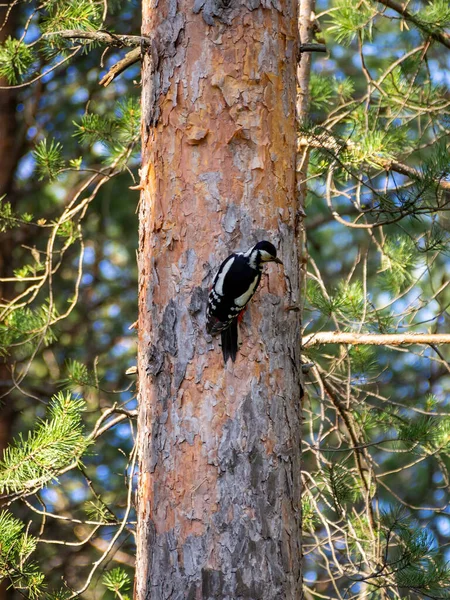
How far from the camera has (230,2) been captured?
2.50 meters

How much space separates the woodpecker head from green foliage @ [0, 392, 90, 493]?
943mm

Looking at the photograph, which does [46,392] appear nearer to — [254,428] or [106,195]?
[106,195]

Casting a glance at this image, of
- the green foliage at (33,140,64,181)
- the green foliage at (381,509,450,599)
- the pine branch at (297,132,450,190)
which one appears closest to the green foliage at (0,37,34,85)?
the green foliage at (33,140,64,181)

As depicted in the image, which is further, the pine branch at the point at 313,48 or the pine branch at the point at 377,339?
the pine branch at the point at 377,339

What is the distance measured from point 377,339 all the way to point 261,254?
3.04 ft

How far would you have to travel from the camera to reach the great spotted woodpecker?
2.22 meters

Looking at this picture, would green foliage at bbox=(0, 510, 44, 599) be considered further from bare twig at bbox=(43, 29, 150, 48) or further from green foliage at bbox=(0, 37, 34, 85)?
green foliage at bbox=(0, 37, 34, 85)

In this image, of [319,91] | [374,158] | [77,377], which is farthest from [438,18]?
[77,377]

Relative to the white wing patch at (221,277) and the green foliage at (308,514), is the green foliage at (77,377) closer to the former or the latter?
the green foliage at (308,514)

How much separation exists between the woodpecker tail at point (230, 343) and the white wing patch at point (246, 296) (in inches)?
2.3

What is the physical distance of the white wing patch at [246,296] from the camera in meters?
2.26

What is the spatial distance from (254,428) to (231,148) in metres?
0.85

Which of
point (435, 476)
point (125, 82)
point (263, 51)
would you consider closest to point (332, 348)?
point (435, 476)

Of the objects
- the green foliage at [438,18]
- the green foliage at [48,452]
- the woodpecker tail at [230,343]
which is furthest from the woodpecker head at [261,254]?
the green foliage at [438,18]
